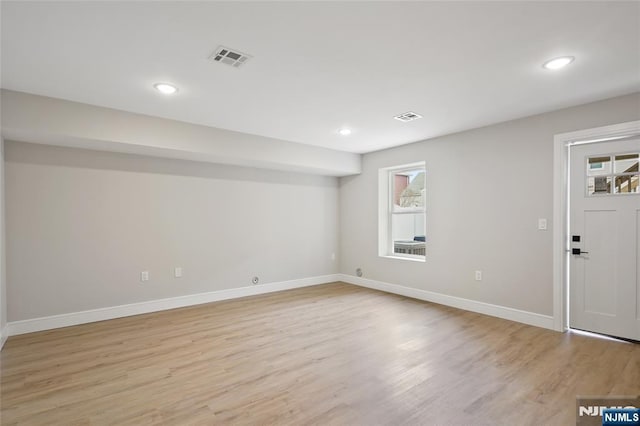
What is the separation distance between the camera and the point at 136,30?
7.07 feet

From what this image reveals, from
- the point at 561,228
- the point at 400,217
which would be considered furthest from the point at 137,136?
the point at 561,228

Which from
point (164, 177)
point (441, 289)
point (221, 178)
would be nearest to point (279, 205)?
point (221, 178)

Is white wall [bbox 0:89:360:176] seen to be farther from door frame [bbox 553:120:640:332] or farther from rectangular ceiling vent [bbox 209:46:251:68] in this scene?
door frame [bbox 553:120:640:332]

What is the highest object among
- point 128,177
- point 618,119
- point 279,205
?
point 618,119

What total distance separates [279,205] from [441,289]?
3.11m

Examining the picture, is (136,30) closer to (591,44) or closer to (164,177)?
(164,177)

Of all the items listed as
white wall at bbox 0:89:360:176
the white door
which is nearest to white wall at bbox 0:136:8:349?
white wall at bbox 0:89:360:176

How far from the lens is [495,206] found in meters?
4.21

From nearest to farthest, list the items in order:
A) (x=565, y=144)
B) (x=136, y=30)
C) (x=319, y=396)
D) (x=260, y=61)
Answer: (x=136, y=30)
(x=319, y=396)
(x=260, y=61)
(x=565, y=144)

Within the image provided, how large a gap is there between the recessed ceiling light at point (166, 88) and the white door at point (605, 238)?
14.6 ft

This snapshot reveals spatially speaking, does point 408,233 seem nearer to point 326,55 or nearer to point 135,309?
point 326,55

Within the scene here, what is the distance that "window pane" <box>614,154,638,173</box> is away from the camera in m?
3.29

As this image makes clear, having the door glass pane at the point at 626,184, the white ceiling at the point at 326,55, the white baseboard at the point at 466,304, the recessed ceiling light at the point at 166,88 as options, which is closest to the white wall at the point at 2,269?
the white ceiling at the point at 326,55

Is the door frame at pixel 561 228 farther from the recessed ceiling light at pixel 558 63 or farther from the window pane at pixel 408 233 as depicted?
the window pane at pixel 408 233
